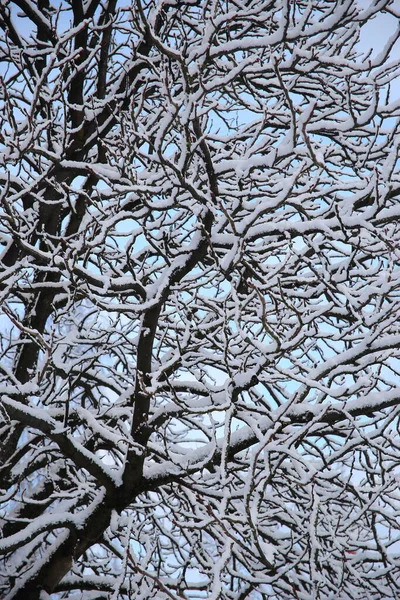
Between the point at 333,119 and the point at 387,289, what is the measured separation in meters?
2.45

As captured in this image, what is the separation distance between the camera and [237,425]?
3893 mm

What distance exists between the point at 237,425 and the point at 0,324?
7271 millimetres

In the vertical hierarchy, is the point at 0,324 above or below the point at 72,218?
above

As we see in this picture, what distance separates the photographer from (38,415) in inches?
137

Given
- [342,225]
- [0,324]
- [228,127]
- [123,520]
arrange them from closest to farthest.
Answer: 1. [342,225]
2. [123,520]
3. [228,127]
4. [0,324]

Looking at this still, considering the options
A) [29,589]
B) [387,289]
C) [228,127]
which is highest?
[228,127]

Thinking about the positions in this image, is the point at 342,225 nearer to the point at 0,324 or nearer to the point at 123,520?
the point at 123,520

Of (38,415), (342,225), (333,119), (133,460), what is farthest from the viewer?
(333,119)

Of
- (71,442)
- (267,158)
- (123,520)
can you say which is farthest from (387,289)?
(123,520)

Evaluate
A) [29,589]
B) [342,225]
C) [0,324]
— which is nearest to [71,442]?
[29,589]

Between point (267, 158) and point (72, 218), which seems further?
point (72, 218)

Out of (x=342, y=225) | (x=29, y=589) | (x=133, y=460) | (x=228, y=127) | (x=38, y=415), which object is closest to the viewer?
(x=342, y=225)

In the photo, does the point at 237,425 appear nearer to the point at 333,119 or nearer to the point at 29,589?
the point at 29,589

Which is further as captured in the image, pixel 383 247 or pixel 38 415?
pixel 383 247
